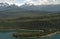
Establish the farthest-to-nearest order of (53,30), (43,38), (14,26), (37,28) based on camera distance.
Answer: (14,26)
(37,28)
(53,30)
(43,38)

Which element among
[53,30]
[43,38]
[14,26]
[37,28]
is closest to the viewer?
[43,38]

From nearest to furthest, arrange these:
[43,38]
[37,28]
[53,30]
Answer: [43,38], [53,30], [37,28]

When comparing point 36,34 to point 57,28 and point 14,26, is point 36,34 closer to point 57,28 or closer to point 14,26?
point 57,28

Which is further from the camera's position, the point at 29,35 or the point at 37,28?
the point at 37,28

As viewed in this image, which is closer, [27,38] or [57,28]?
[27,38]

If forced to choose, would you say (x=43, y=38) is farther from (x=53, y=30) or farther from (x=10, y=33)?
(x=10, y=33)

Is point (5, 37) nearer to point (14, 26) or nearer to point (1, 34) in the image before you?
point (1, 34)

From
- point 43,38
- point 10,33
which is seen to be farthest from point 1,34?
point 43,38

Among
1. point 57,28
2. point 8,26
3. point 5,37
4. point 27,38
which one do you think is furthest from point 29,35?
point 8,26
